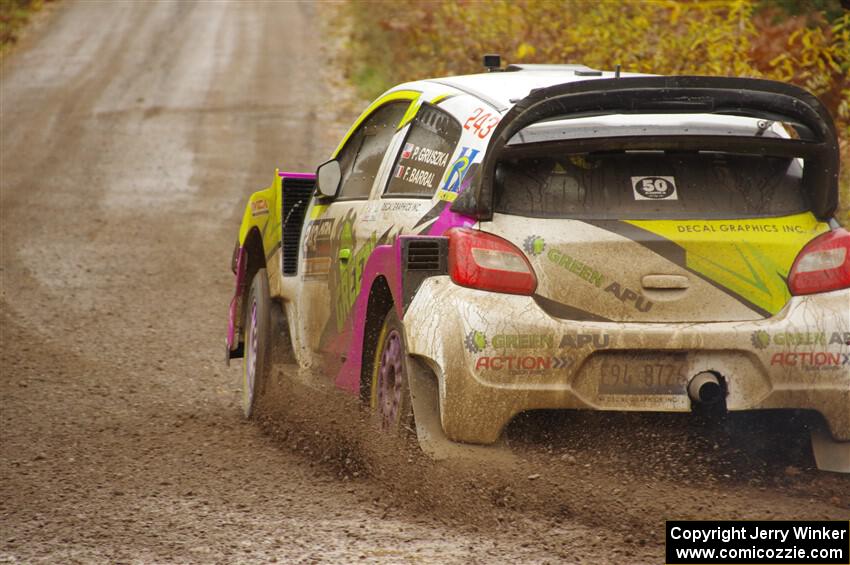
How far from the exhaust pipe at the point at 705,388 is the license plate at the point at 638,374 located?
75mm

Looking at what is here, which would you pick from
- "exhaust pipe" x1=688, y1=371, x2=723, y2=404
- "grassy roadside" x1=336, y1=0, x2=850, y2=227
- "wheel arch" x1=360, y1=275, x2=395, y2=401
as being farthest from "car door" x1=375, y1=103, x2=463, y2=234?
"grassy roadside" x1=336, y1=0, x2=850, y2=227

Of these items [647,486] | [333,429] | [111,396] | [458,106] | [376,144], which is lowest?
[111,396]

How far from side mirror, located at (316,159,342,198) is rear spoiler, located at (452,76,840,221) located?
1.78 meters

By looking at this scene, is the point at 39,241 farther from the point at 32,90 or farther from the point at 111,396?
the point at 32,90

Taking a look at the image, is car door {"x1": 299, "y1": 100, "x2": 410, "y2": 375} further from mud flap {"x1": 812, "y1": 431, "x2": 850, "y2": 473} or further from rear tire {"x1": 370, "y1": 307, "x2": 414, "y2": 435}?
mud flap {"x1": 812, "y1": 431, "x2": 850, "y2": 473}

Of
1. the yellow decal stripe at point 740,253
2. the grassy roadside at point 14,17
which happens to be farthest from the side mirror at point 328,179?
the grassy roadside at point 14,17

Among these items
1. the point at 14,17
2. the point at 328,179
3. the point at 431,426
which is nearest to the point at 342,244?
the point at 328,179

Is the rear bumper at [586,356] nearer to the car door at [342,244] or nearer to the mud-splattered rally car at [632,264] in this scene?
the mud-splattered rally car at [632,264]

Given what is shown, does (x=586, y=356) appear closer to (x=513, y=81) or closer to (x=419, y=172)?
(x=419, y=172)

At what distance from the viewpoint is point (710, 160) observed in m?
5.50

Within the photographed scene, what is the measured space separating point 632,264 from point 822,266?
77 centimetres

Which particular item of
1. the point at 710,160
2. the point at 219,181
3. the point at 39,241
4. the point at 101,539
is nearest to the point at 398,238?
the point at 710,160

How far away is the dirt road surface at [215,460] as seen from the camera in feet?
16.1

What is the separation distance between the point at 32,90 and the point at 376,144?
22749 mm
